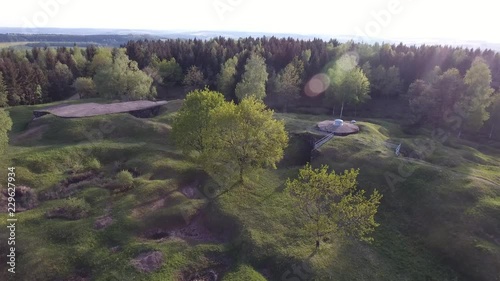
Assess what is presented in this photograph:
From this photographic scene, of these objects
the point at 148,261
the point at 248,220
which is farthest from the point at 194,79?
the point at 148,261

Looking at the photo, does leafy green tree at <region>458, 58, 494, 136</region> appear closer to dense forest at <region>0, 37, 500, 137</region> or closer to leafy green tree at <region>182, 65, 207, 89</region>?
dense forest at <region>0, 37, 500, 137</region>

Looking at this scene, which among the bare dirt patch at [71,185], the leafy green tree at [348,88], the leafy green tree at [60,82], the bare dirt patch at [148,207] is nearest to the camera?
the bare dirt patch at [148,207]

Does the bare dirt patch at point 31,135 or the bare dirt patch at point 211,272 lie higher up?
the bare dirt patch at point 31,135

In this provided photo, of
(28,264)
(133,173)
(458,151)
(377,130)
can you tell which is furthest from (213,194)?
(458,151)

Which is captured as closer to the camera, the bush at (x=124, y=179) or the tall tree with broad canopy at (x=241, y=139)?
the tall tree with broad canopy at (x=241, y=139)

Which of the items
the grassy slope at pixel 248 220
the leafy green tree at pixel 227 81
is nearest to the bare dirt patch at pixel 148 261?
the grassy slope at pixel 248 220

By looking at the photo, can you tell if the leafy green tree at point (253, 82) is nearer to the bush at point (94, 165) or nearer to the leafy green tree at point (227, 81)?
the leafy green tree at point (227, 81)

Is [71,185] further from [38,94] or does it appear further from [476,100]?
[476,100]
